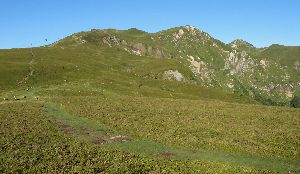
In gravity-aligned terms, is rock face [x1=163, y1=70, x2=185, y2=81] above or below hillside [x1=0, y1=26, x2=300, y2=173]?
above

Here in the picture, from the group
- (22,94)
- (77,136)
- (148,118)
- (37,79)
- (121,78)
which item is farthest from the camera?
(121,78)

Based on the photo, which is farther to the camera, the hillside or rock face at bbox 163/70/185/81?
rock face at bbox 163/70/185/81

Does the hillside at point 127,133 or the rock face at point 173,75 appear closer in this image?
the hillside at point 127,133

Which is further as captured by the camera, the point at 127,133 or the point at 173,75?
the point at 173,75

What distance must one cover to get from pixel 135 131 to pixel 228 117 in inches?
918

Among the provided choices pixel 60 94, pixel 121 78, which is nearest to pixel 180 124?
pixel 60 94

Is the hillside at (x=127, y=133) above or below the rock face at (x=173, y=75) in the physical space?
below

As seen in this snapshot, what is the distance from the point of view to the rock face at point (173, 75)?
17188 centimetres

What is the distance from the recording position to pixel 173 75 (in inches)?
6964

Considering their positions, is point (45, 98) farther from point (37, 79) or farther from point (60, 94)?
point (37, 79)

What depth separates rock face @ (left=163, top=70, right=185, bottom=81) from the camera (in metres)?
172

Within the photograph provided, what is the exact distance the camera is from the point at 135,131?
58719mm

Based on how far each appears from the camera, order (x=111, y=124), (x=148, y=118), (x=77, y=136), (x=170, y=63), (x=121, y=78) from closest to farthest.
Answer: (x=77, y=136)
(x=111, y=124)
(x=148, y=118)
(x=121, y=78)
(x=170, y=63)

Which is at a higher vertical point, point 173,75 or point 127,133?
point 173,75
